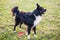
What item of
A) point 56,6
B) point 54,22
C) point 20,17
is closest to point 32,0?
point 56,6

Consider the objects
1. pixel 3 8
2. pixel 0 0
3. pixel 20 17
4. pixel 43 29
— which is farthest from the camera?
pixel 0 0

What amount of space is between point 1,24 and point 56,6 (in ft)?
Answer: 12.3

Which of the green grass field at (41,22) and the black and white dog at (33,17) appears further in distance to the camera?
the green grass field at (41,22)

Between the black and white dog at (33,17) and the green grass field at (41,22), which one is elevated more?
the black and white dog at (33,17)

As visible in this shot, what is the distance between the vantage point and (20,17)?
602 centimetres

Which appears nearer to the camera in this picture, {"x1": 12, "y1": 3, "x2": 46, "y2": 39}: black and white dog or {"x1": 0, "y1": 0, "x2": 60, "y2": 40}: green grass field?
{"x1": 12, "y1": 3, "x2": 46, "y2": 39}: black and white dog

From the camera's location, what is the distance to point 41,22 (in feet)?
24.8

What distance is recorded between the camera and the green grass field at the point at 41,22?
6201mm

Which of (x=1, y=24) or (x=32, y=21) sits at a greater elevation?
(x=32, y=21)

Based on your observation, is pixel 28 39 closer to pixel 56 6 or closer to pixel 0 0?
pixel 56 6

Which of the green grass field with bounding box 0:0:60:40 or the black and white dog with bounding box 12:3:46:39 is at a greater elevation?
the black and white dog with bounding box 12:3:46:39

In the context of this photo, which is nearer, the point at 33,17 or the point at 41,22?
the point at 33,17

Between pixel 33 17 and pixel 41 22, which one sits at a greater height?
pixel 33 17

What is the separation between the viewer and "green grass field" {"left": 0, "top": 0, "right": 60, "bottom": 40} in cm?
620
